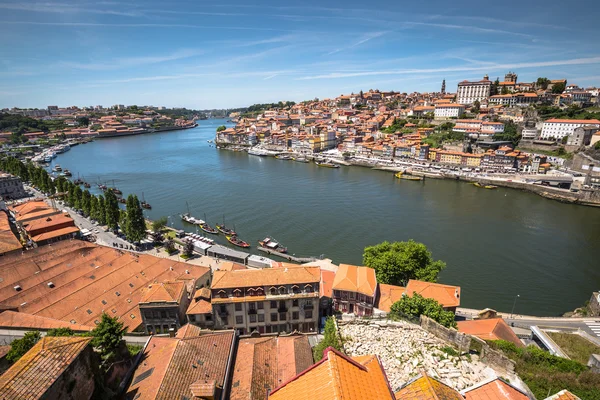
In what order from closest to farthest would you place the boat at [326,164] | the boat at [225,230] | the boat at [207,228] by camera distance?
the boat at [225,230], the boat at [207,228], the boat at [326,164]

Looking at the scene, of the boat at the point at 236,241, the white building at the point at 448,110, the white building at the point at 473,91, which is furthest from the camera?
the white building at the point at 473,91

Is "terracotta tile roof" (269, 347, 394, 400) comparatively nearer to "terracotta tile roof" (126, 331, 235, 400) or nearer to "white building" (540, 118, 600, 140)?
"terracotta tile roof" (126, 331, 235, 400)

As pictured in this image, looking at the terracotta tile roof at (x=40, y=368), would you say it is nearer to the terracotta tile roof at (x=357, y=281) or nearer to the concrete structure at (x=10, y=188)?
the terracotta tile roof at (x=357, y=281)

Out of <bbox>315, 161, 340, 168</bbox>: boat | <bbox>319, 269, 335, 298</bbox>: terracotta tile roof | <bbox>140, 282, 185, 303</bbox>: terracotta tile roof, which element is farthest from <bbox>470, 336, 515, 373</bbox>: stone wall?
<bbox>315, 161, 340, 168</bbox>: boat

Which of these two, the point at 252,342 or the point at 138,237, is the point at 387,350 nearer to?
the point at 252,342

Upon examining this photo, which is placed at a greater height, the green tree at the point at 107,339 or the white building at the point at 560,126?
the white building at the point at 560,126

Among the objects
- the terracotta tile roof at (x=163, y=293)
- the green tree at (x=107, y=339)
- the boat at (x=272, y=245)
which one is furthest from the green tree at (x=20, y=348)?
the boat at (x=272, y=245)
